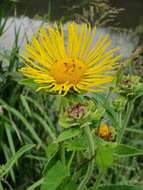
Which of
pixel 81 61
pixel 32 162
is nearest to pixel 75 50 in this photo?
pixel 81 61

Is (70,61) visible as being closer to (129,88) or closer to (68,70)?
(68,70)

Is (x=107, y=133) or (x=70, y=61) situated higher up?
(x=70, y=61)

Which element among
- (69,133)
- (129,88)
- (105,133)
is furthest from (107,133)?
(69,133)

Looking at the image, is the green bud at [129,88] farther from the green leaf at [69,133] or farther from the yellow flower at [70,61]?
the green leaf at [69,133]

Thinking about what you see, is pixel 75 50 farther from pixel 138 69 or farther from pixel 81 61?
pixel 138 69

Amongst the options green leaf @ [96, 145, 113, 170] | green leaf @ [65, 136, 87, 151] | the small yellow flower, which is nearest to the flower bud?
the small yellow flower

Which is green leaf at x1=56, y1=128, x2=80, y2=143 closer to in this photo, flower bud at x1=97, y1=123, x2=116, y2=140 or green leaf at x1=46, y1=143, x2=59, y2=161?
green leaf at x1=46, y1=143, x2=59, y2=161
